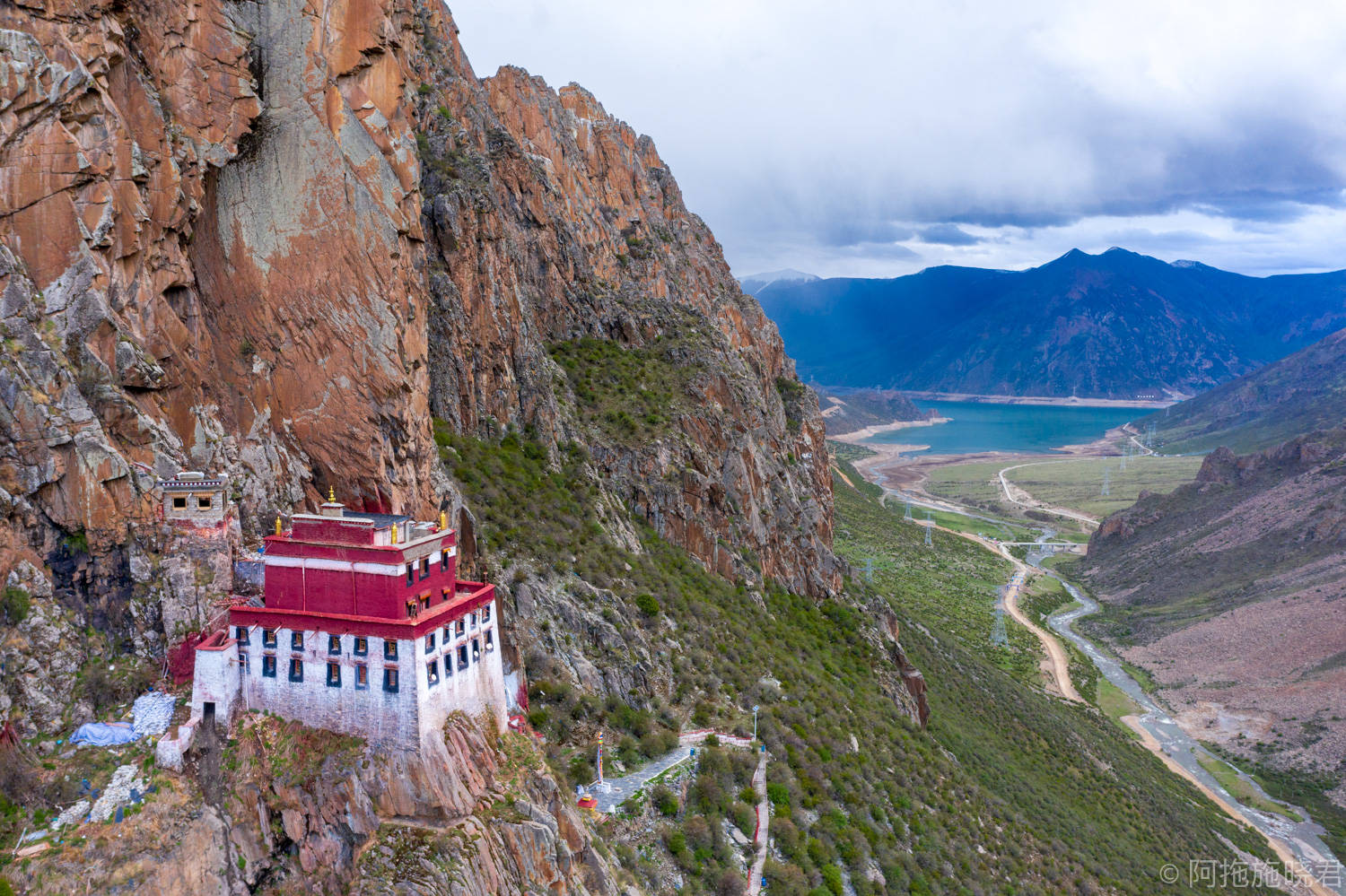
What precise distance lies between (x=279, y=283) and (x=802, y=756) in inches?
1192

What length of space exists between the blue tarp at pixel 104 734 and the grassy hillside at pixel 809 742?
14.0 m

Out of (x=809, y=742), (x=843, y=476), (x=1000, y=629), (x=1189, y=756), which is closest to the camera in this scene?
(x=809, y=742)

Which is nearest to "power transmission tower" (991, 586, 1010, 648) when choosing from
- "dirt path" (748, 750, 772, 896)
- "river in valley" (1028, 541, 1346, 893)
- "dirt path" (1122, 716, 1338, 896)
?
"river in valley" (1028, 541, 1346, 893)

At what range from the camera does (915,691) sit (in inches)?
2419

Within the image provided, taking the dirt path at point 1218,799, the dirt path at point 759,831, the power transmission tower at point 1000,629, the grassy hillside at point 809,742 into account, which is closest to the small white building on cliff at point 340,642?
the grassy hillside at point 809,742

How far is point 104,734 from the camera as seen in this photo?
24.4 metres

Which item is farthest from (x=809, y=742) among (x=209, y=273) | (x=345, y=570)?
(x=209, y=273)

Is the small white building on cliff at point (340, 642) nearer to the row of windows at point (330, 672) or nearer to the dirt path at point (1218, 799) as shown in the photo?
the row of windows at point (330, 672)

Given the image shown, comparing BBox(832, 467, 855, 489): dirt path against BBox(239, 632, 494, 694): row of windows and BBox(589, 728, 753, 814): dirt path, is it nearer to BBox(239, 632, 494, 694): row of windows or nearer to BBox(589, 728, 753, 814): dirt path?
BBox(589, 728, 753, 814): dirt path

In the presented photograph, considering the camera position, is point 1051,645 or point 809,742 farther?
point 1051,645

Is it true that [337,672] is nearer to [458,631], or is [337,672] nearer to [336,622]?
[336,622]

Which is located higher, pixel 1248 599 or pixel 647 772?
pixel 647 772

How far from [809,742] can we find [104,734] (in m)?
30.8

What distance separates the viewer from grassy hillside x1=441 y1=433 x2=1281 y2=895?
36.3 meters
